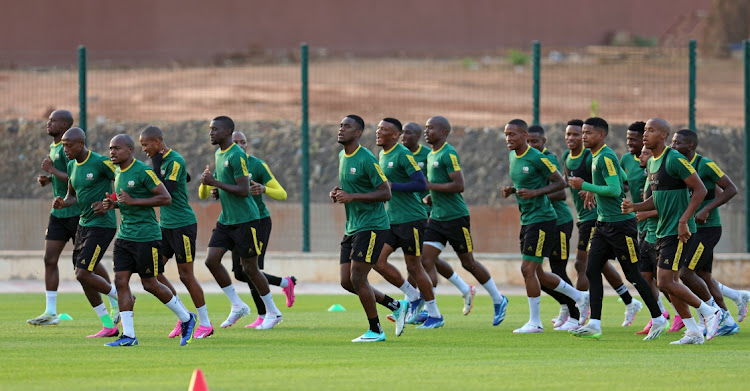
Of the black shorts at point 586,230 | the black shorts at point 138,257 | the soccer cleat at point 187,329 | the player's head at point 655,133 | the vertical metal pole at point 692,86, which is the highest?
the vertical metal pole at point 692,86

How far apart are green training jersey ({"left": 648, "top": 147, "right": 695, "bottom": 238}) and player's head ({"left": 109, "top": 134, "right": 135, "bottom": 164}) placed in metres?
5.04

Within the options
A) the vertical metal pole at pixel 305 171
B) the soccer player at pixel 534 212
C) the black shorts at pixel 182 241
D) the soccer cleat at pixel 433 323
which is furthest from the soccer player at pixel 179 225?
the vertical metal pole at pixel 305 171

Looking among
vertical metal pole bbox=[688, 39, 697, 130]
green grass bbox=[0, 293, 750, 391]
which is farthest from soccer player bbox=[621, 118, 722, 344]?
vertical metal pole bbox=[688, 39, 697, 130]

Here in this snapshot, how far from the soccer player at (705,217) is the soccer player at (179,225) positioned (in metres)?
4.89

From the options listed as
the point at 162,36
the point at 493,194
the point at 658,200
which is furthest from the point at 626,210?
the point at 162,36

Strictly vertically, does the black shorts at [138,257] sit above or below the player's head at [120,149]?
below

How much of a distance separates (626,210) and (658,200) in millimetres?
385

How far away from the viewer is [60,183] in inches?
574

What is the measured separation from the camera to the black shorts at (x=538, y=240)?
14.1 metres

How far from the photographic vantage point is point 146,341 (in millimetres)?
12836

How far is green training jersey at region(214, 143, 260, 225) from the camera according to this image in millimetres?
13984

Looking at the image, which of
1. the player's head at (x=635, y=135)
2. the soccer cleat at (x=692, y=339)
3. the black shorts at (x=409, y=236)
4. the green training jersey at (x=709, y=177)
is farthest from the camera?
the black shorts at (x=409, y=236)

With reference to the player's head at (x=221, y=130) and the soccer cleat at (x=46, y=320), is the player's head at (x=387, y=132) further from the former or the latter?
the soccer cleat at (x=46, y=320)

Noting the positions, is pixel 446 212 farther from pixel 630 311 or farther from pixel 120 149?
pixel 120 149
